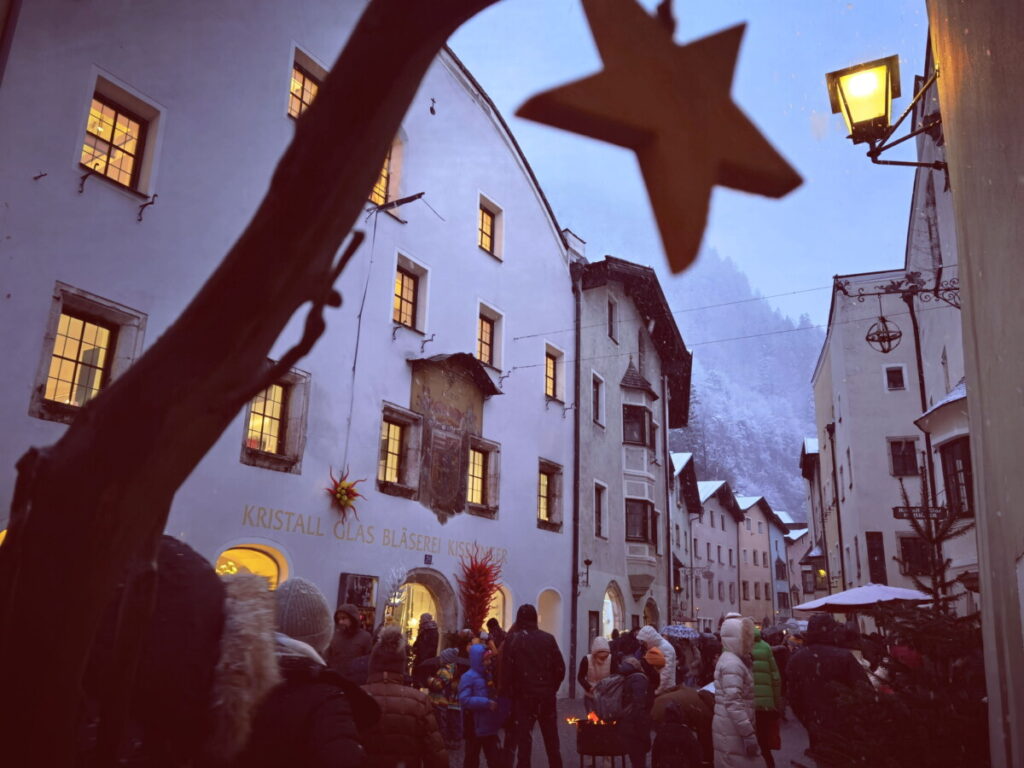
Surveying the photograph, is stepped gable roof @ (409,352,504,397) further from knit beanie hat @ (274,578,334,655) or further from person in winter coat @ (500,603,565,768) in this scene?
knit beanie hat @ (274,578,334,655)

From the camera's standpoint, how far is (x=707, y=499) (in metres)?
55.4

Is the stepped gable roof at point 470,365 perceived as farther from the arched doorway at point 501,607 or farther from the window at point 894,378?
the window at point 894,378

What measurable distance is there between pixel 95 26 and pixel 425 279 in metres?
7.92

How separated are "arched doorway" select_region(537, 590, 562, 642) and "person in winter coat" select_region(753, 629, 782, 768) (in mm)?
11812

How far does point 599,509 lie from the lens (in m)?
23.7

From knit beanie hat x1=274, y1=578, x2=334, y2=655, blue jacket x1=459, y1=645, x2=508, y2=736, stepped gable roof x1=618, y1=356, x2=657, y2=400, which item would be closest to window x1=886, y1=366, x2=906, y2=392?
stepped gable roof x1=618, y1=356, x2=657, y2=400

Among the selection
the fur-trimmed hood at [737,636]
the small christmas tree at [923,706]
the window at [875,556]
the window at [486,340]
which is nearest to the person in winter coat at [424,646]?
the fur-trimmed hood at [737,636]

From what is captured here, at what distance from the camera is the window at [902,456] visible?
3062 centimetres

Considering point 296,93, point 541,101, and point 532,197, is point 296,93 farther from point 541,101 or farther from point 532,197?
Answer: point 541,101

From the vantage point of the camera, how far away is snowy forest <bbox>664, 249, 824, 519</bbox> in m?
125

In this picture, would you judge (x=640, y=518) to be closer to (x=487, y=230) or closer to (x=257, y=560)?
(x=487, y=230)

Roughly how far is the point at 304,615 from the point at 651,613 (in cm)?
2547

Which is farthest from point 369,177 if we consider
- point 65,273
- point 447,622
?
point 447,622

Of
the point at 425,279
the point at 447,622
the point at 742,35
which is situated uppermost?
the point at 425,279
